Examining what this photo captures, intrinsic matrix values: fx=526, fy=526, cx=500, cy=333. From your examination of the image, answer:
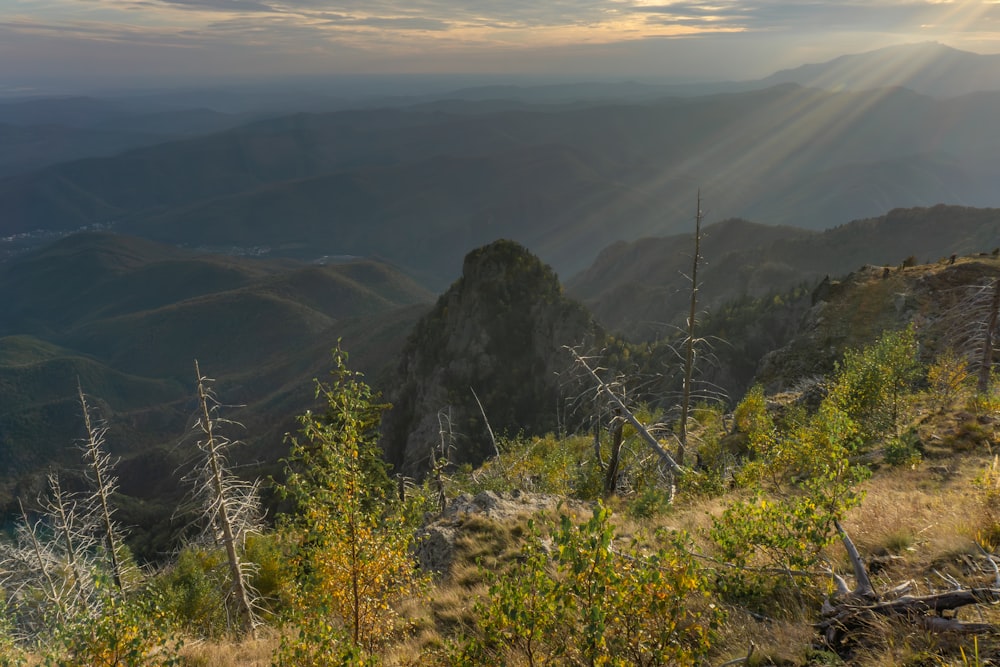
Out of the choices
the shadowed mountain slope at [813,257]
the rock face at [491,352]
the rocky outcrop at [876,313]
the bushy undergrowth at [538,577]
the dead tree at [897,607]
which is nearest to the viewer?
the dead tree at [897,607]

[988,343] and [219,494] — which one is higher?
[988,343]

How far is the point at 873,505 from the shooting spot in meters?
9.47

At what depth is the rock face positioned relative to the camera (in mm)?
67688

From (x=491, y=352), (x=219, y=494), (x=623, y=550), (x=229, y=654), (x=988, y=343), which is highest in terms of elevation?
(x=623, y=550)

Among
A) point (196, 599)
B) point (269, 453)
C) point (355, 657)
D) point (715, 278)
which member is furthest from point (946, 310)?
point (715, 278)

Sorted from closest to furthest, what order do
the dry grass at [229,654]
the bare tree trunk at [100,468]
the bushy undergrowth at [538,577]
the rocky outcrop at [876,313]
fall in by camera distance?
the bushy undergrowth at [538,577]
the dry grass at [229,654]
the bare tree trunk at [100,468]
the rocky outcrop at [876,313]

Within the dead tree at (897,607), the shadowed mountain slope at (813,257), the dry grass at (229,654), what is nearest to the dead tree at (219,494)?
the dry grass at (229,654)

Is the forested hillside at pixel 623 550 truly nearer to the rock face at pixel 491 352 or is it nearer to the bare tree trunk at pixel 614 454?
the bare tree trunk at pixel 614 454

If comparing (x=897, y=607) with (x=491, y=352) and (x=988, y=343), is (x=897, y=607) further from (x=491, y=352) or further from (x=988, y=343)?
(x=491, y=352)

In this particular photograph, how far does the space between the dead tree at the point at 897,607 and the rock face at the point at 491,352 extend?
58645 mm

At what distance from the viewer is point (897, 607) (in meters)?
5.33

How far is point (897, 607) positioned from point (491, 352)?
66.6m

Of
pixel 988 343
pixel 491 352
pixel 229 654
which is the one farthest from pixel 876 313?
pixel 491 352

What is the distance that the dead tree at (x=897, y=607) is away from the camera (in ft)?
16.3
